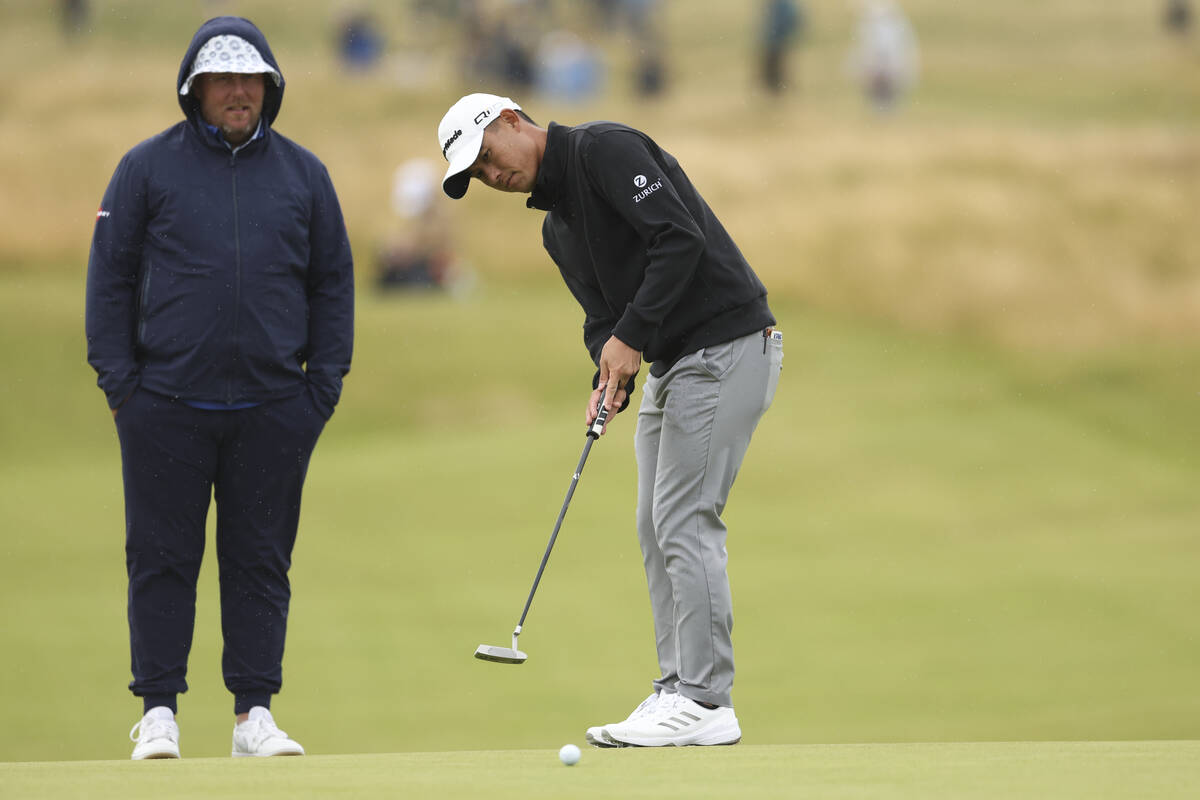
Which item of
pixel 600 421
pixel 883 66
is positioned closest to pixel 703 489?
pixel 600 421

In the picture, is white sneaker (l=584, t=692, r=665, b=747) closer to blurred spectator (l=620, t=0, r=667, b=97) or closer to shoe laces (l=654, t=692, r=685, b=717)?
shoe laces (l=654, t=692, r=685, b=717)

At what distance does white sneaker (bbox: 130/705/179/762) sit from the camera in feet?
13.4

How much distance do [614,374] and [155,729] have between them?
1.50m

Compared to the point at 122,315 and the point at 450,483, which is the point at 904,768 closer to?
the point at 122,315

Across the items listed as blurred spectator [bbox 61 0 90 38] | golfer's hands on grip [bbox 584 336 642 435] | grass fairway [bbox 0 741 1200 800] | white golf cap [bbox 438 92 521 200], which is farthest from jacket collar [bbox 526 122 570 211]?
blurred spectator [bbox 61 0 90 38]

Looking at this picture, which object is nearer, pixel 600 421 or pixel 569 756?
pixel 569 756

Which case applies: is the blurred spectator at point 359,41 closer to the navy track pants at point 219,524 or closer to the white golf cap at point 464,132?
the navy track pants at point 219,524

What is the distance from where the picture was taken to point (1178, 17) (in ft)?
93.3

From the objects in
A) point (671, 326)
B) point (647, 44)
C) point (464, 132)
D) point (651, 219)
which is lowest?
point (671, 326)

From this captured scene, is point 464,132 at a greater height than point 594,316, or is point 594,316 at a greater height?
point 464,132

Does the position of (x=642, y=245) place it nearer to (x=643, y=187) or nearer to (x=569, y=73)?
(x=643, y=187)

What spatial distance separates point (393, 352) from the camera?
1380 cm

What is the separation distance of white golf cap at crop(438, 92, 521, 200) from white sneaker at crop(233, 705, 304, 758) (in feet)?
4.86

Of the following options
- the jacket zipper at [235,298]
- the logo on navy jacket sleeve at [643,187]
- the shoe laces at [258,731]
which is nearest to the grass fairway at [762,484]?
the shoe laces at [258,731]
